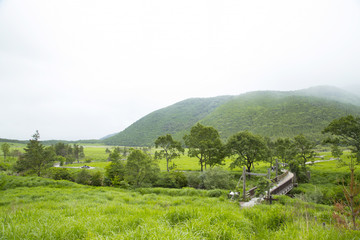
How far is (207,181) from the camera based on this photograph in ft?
85.8

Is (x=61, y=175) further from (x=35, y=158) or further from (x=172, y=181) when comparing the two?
(x=172, y=181)

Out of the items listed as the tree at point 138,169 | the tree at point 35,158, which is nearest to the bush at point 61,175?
the tree at point 35,158

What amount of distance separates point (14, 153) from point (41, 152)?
73.8 metres

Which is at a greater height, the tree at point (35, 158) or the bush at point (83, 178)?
the tree at point (35, 158)

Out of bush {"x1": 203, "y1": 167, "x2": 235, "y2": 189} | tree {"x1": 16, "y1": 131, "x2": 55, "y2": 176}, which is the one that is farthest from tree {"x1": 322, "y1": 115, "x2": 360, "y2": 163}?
tree {"x1": 16, "y1": 131, "x2": 55, "y2": 176}

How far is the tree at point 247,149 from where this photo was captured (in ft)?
117

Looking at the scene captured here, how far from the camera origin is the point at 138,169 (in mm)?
28672

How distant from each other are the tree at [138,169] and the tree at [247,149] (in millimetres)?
19372

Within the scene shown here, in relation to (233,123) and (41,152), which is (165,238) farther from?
(233,123)

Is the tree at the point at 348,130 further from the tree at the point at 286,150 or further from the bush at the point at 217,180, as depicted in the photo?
the bush at the point at 217,180

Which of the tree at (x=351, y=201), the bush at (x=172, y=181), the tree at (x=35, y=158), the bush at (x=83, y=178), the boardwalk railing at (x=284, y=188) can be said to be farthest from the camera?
the tree at (x=35, y=158)

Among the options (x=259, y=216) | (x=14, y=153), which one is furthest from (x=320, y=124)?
(x=14, y=153)

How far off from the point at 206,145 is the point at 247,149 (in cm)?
936

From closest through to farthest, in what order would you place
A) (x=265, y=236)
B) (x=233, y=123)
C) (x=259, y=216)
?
(x=265, y=236) → (x=259, y=216) → (x=233, y=123)
